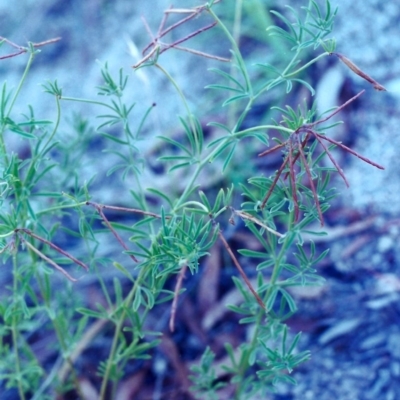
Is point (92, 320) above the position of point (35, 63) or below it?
below

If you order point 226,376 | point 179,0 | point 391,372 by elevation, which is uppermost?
point 179,0

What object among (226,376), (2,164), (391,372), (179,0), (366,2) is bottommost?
(391,372)

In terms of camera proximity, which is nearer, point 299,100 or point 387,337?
point 387,337

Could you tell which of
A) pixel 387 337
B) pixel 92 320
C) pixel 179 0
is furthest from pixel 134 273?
pixel 179 0

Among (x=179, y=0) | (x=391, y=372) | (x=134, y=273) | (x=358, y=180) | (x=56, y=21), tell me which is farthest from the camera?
(x=56, y=21)

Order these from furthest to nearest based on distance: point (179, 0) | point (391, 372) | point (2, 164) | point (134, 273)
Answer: point (179, 0) < point (134, 273) < point (391, 372) < point (2, 164)

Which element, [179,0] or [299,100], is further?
[179,0]

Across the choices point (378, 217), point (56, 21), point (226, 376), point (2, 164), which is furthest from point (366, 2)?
point (2, 164)

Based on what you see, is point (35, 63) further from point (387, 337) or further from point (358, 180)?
point (387, 337)

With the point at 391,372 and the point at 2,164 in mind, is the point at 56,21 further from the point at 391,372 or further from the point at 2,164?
the point at 391,372
